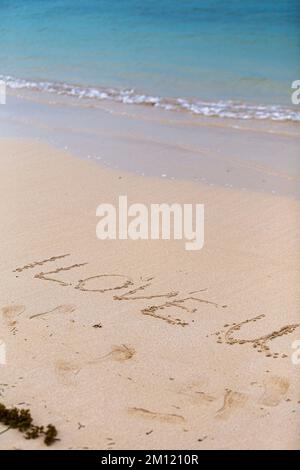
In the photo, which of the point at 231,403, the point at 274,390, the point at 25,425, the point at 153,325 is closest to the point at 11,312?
the point at 153,325

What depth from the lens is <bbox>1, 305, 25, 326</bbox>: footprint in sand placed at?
13.8 feet

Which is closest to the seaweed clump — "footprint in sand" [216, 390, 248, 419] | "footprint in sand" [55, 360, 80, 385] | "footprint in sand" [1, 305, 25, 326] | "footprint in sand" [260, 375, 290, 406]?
"footprint in sand" [55, 360, 80, 385]

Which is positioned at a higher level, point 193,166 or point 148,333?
point 193,166

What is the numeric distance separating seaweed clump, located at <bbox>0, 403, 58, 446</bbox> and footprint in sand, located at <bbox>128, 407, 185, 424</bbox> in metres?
0.40

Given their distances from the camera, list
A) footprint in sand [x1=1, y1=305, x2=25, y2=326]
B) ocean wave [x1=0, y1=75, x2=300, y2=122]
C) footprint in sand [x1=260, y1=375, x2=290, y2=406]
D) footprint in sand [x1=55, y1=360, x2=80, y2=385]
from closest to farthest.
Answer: footprint in sand [x1=260, y1=375, x2=290, y2=406] < footprint in sand [x1=55, y1=360, x2=80, y2=385] < footprint in sand [x1=1, y1=305, x2=25, y2=326] < ocean wave [x1=0, y1=75, x2=300, y2=122]

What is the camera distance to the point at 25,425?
320cm

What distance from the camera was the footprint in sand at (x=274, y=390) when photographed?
3348mm

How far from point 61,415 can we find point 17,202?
10.7 ft

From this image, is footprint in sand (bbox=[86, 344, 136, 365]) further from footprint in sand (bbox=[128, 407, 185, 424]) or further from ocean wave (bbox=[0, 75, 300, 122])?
ocean wave (bbox=[0, 75, 300, 122])

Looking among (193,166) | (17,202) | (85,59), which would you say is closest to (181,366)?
(17,202)

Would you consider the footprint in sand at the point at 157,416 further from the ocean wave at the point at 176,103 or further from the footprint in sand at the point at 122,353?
the ocean wave at the point at 176,103
